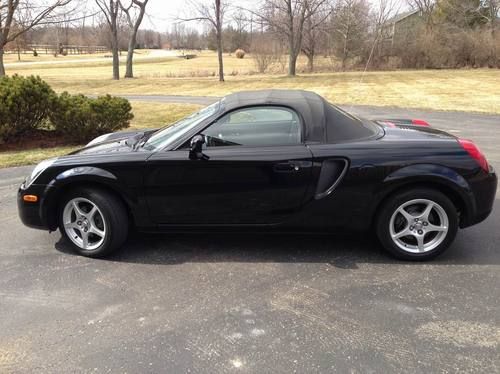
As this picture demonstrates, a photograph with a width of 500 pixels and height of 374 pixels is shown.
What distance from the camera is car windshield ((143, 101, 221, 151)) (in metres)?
3.90

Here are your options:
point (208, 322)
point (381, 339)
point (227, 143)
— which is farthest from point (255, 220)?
point (381, 339)

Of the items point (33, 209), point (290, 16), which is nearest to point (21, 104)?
point (33, 209)

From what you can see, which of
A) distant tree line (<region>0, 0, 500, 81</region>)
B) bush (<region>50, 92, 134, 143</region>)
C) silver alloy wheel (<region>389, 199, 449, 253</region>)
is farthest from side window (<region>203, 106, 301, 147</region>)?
distant tree line (<region>0, 0, 500, 81</region>)

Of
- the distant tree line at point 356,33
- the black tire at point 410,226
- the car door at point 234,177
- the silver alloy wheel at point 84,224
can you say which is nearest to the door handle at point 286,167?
the car door at point 234,177

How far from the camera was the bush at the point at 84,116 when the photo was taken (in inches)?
353

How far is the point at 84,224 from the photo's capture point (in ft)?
13.0

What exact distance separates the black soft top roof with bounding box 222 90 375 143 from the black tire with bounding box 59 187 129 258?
1243 mm

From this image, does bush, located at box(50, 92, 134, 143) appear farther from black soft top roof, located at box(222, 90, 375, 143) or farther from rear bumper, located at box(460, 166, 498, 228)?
rear bumper, located at box(460, 166, 498, 228)

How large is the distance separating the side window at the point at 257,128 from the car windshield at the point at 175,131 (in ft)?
0.61

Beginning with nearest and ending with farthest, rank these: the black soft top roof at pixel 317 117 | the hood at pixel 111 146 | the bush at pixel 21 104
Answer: the black soft top roof at pixel 317 117
the hood at pixel 111 146
the bush at pixel 21 104

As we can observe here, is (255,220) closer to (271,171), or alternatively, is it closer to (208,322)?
(271,171)

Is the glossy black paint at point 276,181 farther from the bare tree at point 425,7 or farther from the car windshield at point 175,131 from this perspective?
the bare tree at point 425,7

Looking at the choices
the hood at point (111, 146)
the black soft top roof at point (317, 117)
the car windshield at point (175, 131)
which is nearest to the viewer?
the black soft top roof at point (317, 117)

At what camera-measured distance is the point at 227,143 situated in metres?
3.83
